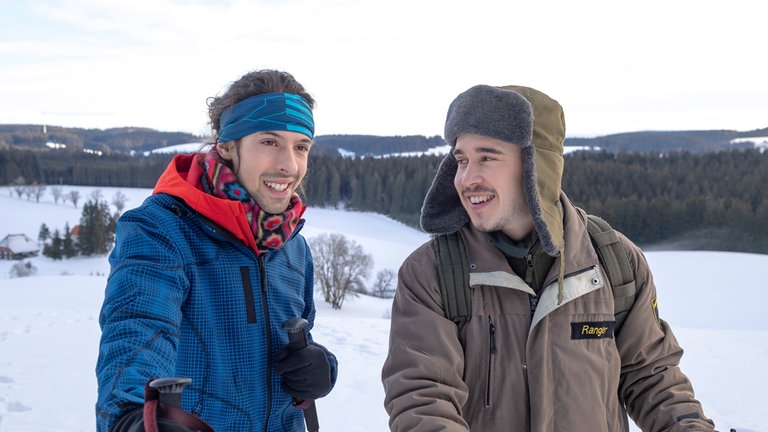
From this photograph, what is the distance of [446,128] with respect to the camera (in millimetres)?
1865

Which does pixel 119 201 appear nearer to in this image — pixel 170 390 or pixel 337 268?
pixel 337 268

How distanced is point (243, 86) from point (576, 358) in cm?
152

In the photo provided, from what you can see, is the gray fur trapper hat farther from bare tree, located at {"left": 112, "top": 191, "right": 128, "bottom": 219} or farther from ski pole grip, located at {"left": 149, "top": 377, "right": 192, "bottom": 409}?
bare tree, located at {"left": 112, "top": 191, "right": 128, "bottom": 219}

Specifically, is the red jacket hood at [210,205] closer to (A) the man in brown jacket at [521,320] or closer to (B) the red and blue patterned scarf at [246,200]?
(B) the red and blue patterned scarf at [246,200]

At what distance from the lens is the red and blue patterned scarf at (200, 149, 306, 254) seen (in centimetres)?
178

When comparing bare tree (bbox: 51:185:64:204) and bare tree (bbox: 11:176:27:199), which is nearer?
bare tree (bbox: 51:185:64:204)

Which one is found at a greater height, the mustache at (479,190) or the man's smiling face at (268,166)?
the man's smiling face at (268,166)

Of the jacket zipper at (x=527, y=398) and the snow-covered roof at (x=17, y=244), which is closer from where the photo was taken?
the jacket zipper at (x=527, y=398)

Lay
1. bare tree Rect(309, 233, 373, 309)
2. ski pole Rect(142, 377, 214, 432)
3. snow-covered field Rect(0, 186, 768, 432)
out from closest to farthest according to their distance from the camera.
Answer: ski pole Rect(142, 377, 214, 432) < snow-covered field Rect(0, 186, 768, 432) < bare tree Rect(309, 233, 373, 309)

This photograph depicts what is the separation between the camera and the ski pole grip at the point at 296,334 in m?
1.75

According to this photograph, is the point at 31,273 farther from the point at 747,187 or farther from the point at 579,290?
the point at 747,187

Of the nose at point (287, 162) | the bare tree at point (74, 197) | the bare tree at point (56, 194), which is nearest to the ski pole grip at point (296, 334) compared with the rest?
the nose at point (287, 162)

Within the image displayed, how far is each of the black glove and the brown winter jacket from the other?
0.92 ft

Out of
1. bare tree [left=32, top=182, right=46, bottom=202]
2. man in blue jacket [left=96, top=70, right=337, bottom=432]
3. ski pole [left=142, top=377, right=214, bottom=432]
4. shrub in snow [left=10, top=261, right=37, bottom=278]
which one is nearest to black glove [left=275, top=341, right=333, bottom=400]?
man in blue jacket [left=96, top=70, right=337, bottom=432]
